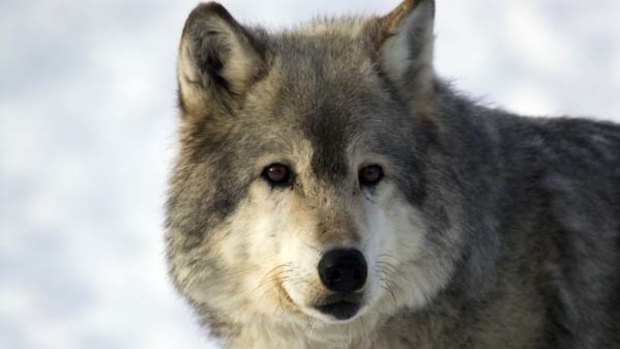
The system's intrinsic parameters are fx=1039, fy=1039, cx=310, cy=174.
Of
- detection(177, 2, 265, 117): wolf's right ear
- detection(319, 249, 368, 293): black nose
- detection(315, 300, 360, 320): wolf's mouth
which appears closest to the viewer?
detection(319, 249, 368, 293): black nose

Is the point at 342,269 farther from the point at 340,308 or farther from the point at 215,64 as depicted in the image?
the point at 215,64

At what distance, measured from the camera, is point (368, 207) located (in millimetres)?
5859

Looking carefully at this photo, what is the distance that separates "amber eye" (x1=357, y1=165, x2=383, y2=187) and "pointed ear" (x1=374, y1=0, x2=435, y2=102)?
0.76 meters

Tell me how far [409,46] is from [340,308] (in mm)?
1827

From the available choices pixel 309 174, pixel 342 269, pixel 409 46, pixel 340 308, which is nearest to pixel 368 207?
pixel 309 174

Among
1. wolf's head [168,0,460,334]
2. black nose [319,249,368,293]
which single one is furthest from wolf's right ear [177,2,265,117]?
black nose [319,249,368,293]

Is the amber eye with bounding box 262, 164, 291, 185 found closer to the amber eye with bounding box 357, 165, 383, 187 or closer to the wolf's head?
the wolf's head

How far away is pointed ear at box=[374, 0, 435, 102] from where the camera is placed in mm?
6434

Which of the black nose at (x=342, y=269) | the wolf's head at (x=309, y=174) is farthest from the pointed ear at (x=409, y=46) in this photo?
the black nose at (x=342, y=269)

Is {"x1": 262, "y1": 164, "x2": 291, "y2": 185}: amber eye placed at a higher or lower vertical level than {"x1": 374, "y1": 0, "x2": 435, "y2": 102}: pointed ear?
lower

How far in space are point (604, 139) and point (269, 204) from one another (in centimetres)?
284

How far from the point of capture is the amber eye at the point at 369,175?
597 cm

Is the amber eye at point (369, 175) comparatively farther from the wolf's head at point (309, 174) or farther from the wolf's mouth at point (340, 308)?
the wolf's mouth at point (340, 308)

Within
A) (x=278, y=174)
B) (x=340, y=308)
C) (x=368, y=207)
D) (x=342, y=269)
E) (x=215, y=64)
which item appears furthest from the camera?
(x=215, y=64)
